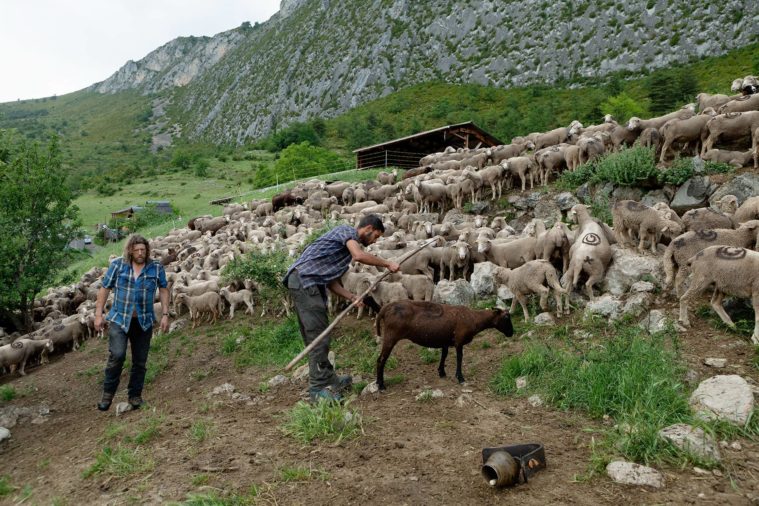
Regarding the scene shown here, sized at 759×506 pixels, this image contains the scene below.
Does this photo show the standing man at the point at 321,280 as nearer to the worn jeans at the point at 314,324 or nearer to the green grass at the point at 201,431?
the worn jeans at the point at 314,324

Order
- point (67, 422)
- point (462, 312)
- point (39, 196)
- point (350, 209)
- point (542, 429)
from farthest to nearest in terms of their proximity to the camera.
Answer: point (350, 209) → point (39, 196) → point (67, 422) → point (462, 312) → point (542, 429)

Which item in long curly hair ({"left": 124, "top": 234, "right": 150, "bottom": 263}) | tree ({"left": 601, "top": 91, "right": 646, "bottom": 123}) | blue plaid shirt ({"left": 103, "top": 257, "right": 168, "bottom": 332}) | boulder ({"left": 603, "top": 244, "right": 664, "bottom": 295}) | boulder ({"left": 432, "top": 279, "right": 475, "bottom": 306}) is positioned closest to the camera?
blue plaid shirt ({"left": 103, "top": 257, "right": 168, "bottom": 332})

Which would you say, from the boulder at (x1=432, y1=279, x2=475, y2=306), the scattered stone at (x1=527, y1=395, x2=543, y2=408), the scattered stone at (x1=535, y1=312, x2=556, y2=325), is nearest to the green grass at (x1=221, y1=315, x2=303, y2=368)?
the boulder at (x1=432, y1=279, x2=475, y2=306)

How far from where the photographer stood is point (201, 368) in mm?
10086

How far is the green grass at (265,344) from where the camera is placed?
959 cm

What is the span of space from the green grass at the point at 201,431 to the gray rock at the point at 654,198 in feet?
33.9

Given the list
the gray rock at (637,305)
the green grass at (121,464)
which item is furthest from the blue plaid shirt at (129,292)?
the gray rock at (637,305)

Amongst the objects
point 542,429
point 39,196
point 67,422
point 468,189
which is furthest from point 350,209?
point 542,429

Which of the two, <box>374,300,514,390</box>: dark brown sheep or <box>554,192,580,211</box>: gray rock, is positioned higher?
<box>554,192,580,211</box>: gray rock

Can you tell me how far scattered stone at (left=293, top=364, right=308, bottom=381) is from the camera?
27.1 ft

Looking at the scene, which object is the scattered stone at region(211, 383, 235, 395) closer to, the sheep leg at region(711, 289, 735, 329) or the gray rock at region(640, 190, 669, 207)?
the sheep leg at region(711, 289, 735, 329)

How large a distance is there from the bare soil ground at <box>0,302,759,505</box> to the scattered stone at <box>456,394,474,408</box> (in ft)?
0.21

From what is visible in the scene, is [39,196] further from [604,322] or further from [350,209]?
[604,322]

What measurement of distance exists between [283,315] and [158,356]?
9.71ft
